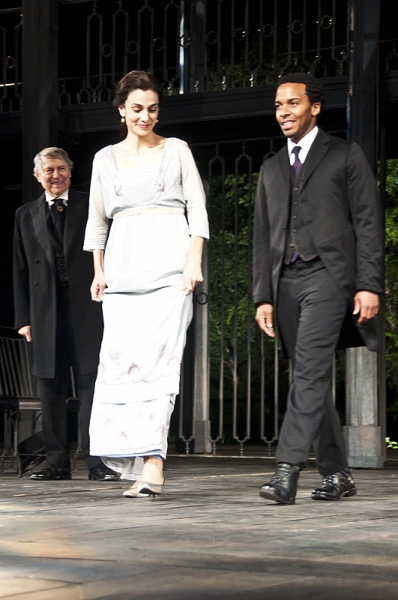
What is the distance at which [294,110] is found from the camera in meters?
4.84

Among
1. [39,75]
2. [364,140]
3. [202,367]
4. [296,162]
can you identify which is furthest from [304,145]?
[202,367]

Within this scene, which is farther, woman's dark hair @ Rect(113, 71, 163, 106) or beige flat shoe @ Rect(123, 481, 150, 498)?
woman's dark hair @ Rect(113, 71, 163, 106)

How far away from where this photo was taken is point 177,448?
32.0ft

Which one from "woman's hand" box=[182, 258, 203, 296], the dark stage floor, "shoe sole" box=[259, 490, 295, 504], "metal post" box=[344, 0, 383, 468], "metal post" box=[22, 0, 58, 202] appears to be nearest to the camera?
the dark stage floor

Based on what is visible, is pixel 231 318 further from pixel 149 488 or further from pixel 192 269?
pixel 149 488

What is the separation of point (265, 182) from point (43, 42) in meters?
4.75

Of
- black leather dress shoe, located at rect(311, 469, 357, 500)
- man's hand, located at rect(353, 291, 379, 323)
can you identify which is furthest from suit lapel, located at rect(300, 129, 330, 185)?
black leather dress shoe, located at rect(311, 469, 357, 500)

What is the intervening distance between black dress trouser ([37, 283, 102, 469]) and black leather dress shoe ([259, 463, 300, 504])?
6.39ft

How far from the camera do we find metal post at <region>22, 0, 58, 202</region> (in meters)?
9.15

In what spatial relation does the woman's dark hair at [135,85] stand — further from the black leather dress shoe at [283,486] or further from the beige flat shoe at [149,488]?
the black leather dress shoe at [283,486]

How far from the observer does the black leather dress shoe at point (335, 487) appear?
478cm

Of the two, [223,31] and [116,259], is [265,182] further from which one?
[223,31]

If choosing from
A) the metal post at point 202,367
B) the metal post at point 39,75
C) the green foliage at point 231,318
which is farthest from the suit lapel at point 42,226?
the green foliage at point 231,318

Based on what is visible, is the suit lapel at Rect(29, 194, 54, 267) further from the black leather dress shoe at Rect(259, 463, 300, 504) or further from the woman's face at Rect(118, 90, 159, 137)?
the black leather dress shoe at Rect(259, 463, 300, 504)
